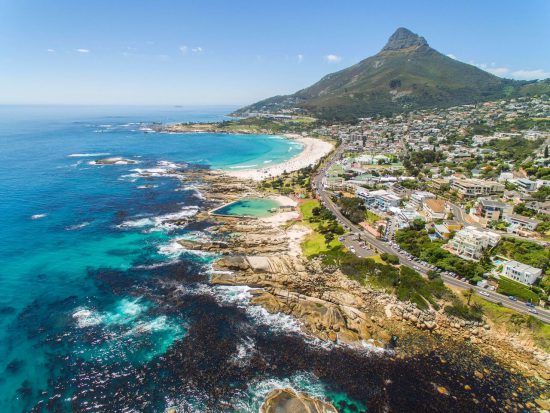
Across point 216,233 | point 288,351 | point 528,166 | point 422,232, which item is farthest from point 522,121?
point 288,351

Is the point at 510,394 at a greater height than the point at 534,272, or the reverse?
the point at 534,272

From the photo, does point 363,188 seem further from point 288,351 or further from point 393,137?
point 393,137

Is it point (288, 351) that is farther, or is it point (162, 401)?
point (288, 351)

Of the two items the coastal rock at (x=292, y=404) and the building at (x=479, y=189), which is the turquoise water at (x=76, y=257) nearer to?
the coastal rock at (x=292, y=404)


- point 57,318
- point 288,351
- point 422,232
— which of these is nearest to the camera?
point 288,351

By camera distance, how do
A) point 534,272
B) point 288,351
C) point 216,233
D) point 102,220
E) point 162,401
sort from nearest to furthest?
1. point 162,401
2. point 288,351
3. point 534,272
4. point 216,233
5. point 102,220

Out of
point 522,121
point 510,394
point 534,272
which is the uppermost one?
point 522,121

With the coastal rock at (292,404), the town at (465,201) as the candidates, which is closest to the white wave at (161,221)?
the town at (465,201)

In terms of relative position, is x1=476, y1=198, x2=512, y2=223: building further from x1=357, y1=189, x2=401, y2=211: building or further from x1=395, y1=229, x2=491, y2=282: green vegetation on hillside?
x1=357, y1=189, x2=401, y2=211: building
